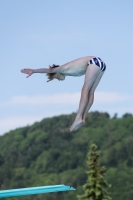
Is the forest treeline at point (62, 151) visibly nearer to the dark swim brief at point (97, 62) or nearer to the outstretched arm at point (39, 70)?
the outstretched arm at point (39, 70)

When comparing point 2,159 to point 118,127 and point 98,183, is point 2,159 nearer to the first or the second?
point 118,127

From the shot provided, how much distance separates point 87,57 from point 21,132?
117ft

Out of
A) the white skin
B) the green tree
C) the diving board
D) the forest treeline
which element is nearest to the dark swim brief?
the white skin

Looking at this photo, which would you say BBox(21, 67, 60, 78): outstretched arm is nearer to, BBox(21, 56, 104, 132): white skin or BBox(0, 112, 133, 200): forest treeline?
BBox(21, 56, 104, 132): white skin

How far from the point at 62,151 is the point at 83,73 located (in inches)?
1303

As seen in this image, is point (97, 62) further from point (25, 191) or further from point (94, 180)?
point (94, 180)

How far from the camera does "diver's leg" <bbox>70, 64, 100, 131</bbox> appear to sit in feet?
28.6

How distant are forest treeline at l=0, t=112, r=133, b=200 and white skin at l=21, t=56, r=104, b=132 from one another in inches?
1093

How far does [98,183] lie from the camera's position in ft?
69.8

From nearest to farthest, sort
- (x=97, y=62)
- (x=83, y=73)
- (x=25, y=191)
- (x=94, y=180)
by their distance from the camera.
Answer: (x=97, y=62) → (x=83, y=73) → (x=25, y=191) → (x=94, y=180)

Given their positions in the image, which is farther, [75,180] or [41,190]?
[75,180]

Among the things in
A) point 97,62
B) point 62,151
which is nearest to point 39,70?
point 97,62

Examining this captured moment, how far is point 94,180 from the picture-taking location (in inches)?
843

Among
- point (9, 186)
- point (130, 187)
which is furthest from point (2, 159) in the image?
point (130, 187)
